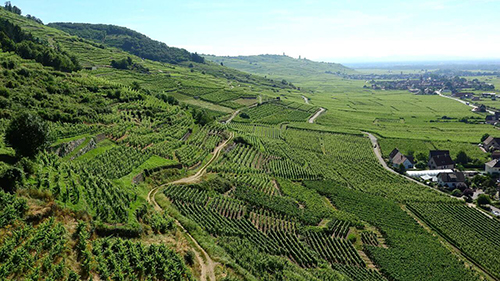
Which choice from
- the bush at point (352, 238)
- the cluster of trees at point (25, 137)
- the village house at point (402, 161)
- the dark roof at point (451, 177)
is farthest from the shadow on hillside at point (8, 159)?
the village house at point (402, 161)

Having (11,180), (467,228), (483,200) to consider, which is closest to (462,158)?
(483,200)

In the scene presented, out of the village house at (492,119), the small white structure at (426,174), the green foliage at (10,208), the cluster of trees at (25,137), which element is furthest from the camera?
the village house at (492,119)

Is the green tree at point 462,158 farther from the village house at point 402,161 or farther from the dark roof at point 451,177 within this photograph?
the dark roof at point 451,177


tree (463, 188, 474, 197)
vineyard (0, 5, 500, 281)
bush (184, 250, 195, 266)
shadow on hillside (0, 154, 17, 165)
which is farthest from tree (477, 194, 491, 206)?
shadow on hillside (0, 154, 17, 165)

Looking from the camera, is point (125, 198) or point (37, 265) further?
point (125, 198)

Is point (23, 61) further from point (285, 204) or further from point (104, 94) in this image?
point (285, 204)

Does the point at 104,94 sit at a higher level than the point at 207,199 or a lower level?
higher

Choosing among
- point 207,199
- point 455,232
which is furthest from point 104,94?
point 455,232

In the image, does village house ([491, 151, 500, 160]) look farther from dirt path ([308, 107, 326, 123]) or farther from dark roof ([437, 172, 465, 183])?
dirt path ([308, 107, 326, 123])
